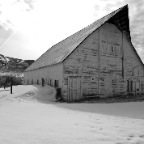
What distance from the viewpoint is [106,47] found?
19.0 meters

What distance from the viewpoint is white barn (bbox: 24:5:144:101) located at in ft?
53.5

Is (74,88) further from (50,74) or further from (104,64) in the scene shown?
(104,64)

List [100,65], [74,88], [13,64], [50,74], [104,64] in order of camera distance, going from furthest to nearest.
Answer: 1. [13,64]
2. [50,74]
3. [104,64]
4. [100,65]
5. [74,88]

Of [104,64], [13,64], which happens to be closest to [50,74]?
[104,64]

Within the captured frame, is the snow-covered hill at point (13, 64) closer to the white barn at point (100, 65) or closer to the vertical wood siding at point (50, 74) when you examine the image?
the vertical wood siding at point (50, 74)

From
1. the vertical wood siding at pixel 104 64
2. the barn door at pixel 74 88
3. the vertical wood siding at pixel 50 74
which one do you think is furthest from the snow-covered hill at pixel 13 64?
the barn door at pixel 74 88

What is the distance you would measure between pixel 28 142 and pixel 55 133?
34.1 inches

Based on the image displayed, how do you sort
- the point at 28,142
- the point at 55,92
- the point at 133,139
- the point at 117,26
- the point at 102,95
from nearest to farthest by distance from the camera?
the point at 28,142, the point at 133,139, the point at 55,92, the point at 102,95, the point at 117,26

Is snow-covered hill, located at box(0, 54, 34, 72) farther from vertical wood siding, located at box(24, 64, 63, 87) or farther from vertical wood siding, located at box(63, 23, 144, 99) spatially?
vertical wood siding, located at box(63, 23, 144, 99)

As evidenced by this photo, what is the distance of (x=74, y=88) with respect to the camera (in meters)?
16.3

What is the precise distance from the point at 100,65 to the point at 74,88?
4.14 m

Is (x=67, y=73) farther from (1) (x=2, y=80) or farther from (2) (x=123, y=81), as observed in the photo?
(1) (x=2, y=80)

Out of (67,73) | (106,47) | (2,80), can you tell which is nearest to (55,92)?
(67,73)

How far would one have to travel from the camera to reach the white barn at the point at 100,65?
16312 millimetres
